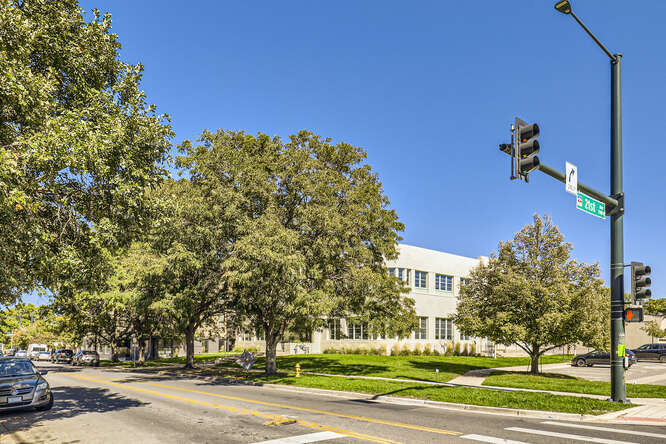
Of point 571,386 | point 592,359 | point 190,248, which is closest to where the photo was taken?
point 571,386

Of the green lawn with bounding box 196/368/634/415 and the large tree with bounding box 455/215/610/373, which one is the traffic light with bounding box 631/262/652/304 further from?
the large tree with bounding box 455/215/610/373

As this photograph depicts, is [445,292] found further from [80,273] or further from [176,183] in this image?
[80,273]

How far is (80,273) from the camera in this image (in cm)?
1237

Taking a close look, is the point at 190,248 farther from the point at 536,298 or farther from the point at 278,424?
the point at 536,298

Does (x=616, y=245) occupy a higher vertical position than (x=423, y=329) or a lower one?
higher

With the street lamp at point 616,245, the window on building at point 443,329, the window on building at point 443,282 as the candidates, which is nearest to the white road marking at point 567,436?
the street lamp at point 616,245

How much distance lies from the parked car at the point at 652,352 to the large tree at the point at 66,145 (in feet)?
131

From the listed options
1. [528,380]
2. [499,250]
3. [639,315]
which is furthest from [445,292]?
[639,315]

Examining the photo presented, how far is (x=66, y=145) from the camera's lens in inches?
396

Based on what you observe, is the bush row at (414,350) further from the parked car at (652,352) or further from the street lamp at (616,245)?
the street lamp at (616,245)

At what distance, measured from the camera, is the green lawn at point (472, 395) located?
13700mm

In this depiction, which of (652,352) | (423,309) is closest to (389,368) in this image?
(423,309)

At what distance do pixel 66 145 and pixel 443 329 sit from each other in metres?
41.3

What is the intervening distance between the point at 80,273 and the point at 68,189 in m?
2.05
